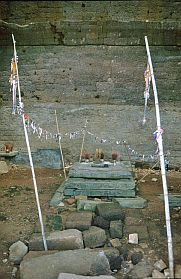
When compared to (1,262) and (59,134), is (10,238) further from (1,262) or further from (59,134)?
(59,134)

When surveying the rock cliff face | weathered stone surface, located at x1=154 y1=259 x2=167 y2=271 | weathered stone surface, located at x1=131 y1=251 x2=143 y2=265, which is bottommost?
weathered stone surface, located at x1=131 y1=251 x2=143 y2=265

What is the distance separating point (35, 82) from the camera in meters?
9.97

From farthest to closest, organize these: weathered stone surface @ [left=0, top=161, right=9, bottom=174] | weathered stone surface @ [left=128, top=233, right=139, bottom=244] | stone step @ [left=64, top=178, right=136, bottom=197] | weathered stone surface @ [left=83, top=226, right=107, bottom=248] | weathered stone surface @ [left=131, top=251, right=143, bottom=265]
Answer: weathered stone surface @ [left=0, top=161, right=9, bottom=174] → stone step @ [left=64, top=178, right=136, bottom=197] → weathered stone surface @ [left=128, top=233, right=139, bottom=244] → weathered stone surface @ [left=83, top=226, right=107, bottom=248] → weathered stone surface @ [left=131, top=251, right=143, bottom=265]

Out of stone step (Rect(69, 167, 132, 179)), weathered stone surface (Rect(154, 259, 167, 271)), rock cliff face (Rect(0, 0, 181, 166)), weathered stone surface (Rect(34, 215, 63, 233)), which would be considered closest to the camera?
weathered stone surface (Rect(154, 259, 167, 271))

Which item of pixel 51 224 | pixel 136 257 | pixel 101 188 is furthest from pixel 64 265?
pixel 101 188

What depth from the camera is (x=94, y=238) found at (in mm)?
6543

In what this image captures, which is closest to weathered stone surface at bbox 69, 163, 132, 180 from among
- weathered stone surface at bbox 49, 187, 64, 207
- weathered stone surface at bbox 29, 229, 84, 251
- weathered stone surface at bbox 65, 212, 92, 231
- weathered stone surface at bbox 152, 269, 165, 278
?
weathered stone surface at bbox 49, 187, 64, 207

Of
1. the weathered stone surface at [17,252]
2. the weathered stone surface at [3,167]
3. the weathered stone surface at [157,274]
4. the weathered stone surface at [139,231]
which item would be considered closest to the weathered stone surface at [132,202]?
the weathered stone surface at [139,231]

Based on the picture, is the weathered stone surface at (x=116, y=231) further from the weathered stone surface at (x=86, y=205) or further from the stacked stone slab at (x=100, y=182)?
the stacked stone slab at (x=100, y=182)

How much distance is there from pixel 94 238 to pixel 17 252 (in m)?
1.17

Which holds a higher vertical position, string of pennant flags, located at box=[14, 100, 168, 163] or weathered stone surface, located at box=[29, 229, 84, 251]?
string of pennant flags, located at box=[14, 100, 168, 163]

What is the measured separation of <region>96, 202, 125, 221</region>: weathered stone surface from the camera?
23.6 ft

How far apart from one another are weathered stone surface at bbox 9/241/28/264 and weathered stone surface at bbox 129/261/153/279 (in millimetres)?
1643

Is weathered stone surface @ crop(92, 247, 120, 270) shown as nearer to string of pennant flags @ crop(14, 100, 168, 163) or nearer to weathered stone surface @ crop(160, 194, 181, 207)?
weathered stone surface @ crop(160, 194, 181, 207)
